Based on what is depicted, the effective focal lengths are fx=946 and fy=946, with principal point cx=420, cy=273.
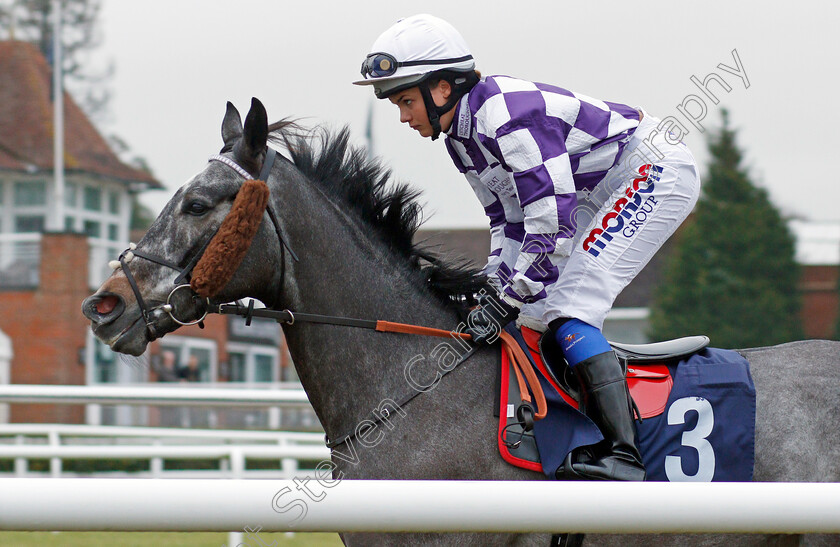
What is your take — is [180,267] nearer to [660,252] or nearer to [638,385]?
[638,385]

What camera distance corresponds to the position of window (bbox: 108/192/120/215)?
86.3ft

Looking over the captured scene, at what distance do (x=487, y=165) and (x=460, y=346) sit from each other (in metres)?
0.57

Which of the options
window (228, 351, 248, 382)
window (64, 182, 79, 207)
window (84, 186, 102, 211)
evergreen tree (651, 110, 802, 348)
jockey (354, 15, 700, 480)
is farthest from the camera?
evergreen tree (651, 110, 802, 348)

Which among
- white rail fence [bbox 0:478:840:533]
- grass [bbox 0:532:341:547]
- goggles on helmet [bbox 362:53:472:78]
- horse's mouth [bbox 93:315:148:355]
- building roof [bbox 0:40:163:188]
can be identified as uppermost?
building roof [bbox 0:40:163:188]

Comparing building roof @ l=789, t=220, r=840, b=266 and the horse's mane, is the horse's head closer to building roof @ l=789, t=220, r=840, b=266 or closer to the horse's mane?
the horse's mane

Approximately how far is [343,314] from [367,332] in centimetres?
9

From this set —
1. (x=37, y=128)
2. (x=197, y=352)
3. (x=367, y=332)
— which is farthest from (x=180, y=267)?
(x=37, y=128)

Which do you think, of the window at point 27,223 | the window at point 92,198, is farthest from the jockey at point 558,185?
the window at point 92,198

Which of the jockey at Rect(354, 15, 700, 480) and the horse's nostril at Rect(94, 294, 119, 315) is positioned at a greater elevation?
the jockey at Rect(354, 15, 700, 480)

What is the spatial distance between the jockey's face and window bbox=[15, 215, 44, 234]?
76.2ft

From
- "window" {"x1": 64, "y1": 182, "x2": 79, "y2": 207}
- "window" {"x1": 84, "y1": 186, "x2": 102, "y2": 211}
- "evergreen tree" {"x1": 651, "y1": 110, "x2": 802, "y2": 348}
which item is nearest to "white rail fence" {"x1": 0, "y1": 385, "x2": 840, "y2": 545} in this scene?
"window" {"x1": 64, "y1": 182, "x2": 79, "y2": 207}

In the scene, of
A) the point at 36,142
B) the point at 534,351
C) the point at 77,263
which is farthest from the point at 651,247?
the point at 36,142

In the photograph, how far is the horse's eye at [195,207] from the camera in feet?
8.61

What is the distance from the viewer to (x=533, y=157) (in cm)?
263
